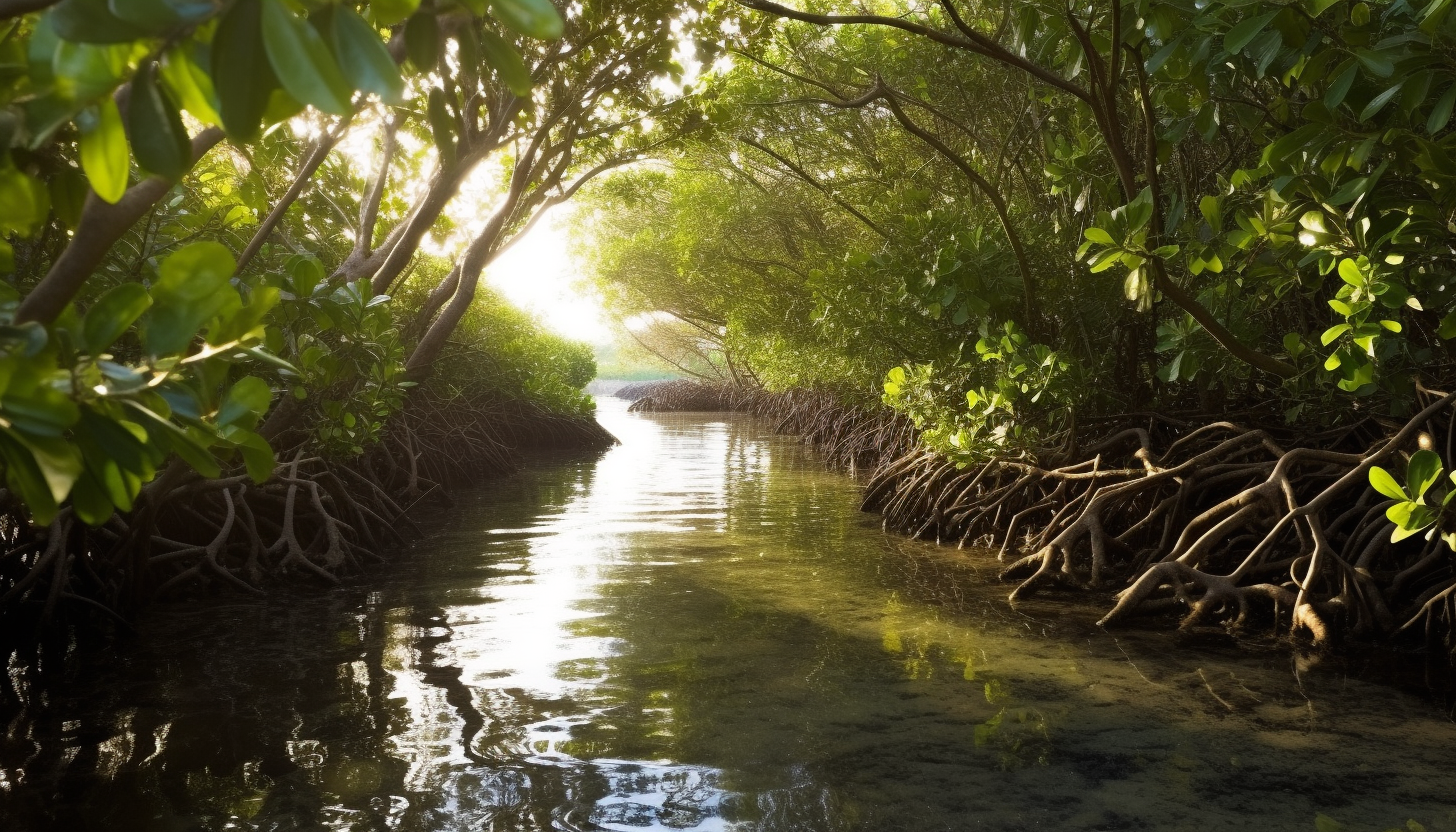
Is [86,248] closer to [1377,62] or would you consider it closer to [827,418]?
[1377,62]

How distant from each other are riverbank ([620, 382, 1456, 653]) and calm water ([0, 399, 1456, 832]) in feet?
1.08

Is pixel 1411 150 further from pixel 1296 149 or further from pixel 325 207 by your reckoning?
pixel 325 207

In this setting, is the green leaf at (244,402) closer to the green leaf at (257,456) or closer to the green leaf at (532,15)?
the green leaf at (257,456)

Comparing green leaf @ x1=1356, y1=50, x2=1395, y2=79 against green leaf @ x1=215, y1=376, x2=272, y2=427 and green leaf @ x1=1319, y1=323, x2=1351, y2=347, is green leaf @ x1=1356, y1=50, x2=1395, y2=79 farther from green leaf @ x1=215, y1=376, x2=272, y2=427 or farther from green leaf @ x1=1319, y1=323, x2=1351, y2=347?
green leaf @ x1=215, y1=376, x2=272, y2=427

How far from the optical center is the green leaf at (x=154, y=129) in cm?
100

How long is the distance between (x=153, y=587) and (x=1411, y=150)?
4.96 metres

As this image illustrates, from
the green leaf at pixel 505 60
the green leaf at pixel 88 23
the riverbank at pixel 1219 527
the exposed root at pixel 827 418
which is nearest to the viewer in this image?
the green leaf at pixel 88 23

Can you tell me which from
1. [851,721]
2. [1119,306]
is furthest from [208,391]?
[1119,306]

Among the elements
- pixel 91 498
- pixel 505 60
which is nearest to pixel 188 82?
pixel 505 60

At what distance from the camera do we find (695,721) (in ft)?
10.5

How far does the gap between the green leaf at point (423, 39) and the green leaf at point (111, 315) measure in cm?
45

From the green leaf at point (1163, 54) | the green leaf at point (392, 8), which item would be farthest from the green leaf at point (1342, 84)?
the green leaf at point (392, 8)

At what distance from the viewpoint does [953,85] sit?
7.73 meters

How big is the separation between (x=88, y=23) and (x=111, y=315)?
0.47m
